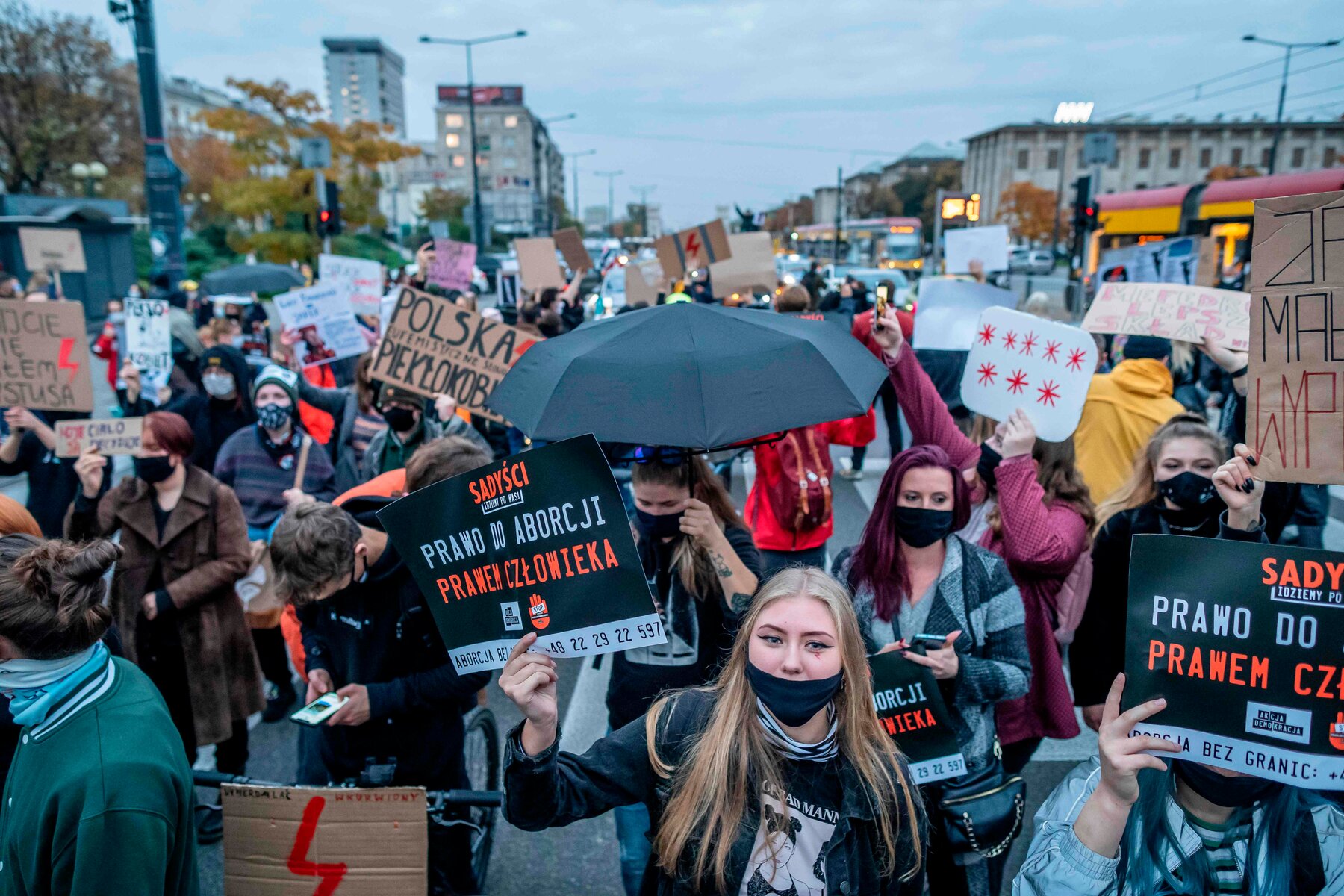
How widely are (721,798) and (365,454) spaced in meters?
3.86

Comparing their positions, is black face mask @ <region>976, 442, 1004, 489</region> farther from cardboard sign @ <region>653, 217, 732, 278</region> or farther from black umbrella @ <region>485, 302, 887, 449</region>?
cardboard sign @ <region>653, 217, 732, 278</region>

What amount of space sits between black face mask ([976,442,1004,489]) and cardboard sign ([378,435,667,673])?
1855 millimetres

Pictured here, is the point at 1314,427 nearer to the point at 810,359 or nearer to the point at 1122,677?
the point at 1122,677

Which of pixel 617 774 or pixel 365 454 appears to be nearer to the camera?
pixel 617 774

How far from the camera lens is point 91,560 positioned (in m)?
2.09

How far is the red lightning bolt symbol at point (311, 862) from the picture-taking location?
8.16 feet

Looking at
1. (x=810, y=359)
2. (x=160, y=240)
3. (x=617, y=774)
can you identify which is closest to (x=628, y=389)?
(x=810, y=359)

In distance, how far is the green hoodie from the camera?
6.01 feet

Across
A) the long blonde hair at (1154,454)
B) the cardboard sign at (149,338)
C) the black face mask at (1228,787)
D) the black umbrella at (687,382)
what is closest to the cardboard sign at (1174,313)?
the long blonde hair at (1154,454)

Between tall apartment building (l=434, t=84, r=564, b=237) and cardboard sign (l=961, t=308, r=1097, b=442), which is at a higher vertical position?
tall apartment building (l=434, t=84, r=564, b=237)

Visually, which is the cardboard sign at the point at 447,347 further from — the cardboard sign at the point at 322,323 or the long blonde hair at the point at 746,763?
the long blonde hair at the point at 746,763

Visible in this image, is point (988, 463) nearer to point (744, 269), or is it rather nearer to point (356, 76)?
point (744, 269)

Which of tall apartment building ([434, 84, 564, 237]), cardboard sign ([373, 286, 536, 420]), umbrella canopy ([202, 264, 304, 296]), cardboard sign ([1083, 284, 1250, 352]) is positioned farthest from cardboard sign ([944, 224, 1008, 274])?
tall apartment building ([434, 84, 564, 237])

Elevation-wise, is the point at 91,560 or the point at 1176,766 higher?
the point at 91,560
